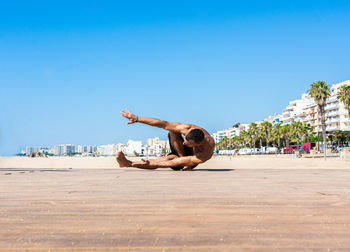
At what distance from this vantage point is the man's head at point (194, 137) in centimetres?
639

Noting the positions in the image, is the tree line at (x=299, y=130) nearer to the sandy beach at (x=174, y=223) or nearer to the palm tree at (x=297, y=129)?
the palm tree at (x=297, y=129)

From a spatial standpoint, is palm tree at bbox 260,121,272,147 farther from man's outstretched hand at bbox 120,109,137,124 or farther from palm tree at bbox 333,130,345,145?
man's outstretched hand at bbox 120,109,137,124

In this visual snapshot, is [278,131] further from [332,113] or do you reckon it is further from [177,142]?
[177,142]

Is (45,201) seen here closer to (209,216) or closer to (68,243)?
(68,243)

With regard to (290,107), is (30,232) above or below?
below

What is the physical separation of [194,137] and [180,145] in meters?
0.90

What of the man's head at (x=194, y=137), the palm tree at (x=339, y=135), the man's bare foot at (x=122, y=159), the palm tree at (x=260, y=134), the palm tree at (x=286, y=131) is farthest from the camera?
the palm tree at (x=260, y=134)

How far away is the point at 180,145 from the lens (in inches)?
285

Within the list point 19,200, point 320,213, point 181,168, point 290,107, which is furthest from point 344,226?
point 290,107

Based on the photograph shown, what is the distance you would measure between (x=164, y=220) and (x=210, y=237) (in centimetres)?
33

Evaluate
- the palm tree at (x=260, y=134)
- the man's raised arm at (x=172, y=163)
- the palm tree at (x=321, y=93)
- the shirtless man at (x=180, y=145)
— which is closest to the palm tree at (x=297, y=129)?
the palm tree at (x=260, y=134)

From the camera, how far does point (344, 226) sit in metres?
1.61

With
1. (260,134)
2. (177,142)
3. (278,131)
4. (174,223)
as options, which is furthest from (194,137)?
(260,134)

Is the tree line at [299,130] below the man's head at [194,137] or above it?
above
